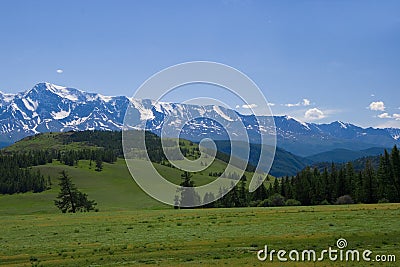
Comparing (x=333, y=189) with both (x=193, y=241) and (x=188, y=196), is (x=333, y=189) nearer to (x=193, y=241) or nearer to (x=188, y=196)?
(x=188, y=196)

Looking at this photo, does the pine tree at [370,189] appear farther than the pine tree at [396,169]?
Yes

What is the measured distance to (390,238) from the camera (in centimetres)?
2792

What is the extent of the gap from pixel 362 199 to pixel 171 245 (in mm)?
76574

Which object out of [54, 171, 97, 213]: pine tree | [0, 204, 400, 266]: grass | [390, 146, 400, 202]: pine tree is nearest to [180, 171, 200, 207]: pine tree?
[54, 171, 97, 213]: pine tree

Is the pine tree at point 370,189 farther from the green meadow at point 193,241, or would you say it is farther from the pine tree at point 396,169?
the green meadow at point 193,241

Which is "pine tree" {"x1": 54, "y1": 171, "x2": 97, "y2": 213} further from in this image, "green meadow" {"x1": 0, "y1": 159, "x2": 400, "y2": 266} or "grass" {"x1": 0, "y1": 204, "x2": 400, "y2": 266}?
"grass" {"x1": 0, "y1": 204, "x2": 400, "y2": 266}

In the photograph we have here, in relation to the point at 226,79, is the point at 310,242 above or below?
below

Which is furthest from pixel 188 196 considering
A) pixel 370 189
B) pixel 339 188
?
pixel 370 189

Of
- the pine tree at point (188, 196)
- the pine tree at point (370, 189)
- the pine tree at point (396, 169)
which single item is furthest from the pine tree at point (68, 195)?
the pine tree at point (396, 169)

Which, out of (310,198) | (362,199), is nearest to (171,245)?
(362,199)

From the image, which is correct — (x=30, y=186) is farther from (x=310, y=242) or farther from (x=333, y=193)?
(x=310, y=242)

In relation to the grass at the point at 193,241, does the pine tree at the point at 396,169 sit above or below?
above

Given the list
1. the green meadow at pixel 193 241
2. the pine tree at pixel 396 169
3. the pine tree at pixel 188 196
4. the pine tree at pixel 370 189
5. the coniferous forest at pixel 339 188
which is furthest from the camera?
the pine tree at pixel 188 196

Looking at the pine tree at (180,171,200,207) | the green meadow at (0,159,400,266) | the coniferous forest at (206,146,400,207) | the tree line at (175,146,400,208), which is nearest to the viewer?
the green meadow at (0,159,400,266)
